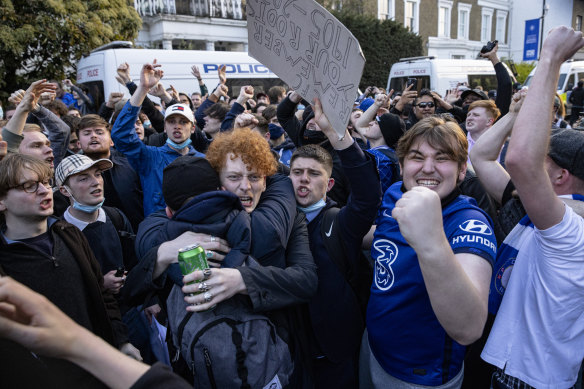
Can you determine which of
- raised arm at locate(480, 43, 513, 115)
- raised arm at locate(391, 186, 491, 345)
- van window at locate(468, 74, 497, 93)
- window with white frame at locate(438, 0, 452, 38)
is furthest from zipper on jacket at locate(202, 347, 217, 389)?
window with white frame at locate(438, 0, 452, 38)

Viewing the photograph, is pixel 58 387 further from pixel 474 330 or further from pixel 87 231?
pixel 87 231

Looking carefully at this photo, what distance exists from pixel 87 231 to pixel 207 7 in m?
21.0

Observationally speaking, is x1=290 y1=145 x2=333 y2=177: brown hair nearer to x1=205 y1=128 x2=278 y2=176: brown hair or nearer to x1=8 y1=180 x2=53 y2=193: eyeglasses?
x1=205 y1=128 x2=278 y2=176: brown hair

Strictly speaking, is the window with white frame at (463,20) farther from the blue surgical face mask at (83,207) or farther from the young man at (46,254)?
the young man at (46,254)

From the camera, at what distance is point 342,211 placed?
73.9 inches

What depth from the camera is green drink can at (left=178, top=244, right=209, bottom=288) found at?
4.46 feet

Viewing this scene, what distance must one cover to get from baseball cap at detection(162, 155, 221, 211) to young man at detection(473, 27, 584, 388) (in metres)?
1.12

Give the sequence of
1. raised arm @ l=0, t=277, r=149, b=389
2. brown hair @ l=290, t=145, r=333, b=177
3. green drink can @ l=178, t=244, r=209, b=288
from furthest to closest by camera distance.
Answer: brown hair @ l=290, t=145, r=333, b=177
green drink can @ l=178, t=244, r=209, b=288
raised arm @ l=0, t=277, r=149, b=389

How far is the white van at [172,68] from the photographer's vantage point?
10234 millimetres

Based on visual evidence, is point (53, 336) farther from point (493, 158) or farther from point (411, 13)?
point (411, 13)

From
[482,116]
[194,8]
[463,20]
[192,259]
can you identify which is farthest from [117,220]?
[463,20]

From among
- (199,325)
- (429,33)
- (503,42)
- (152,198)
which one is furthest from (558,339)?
(503,42)

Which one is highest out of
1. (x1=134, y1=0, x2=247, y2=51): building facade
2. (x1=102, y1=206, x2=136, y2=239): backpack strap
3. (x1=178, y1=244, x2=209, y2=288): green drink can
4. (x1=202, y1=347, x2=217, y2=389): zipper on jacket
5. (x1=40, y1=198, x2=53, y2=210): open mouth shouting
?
(x1=134, y1=0, x2=247, y2=51): building facade

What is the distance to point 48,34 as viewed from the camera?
39.7 feet
